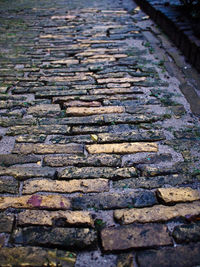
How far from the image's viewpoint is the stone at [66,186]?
1655mm

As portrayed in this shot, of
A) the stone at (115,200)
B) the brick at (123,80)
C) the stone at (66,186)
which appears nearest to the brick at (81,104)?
the brick at (123,80)

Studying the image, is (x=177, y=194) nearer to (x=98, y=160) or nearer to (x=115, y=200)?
(x=115, y=200)

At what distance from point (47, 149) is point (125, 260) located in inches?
41.5

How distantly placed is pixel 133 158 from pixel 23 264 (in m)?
1.02

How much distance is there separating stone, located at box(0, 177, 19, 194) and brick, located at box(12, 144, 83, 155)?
0.31 metres

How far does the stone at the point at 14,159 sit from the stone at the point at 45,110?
0.63 m

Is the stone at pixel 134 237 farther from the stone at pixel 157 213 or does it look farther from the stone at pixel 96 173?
the stone at pixel 96 173

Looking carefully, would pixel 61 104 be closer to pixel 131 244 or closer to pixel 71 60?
pixel 71 60

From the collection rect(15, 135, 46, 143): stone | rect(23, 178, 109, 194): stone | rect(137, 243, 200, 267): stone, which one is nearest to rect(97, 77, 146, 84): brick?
rect(15, 135, 46, 143): stone

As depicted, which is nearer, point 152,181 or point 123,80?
point 152,181

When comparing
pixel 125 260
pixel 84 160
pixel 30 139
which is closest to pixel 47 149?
pixel 30 139

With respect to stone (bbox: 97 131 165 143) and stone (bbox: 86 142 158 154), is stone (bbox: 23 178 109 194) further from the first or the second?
stone (bbox: 97 131 165 143)

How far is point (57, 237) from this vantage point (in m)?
1.34

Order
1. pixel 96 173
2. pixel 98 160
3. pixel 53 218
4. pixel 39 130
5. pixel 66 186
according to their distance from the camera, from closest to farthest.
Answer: pixel 53 218 < pixel 66 186 < pixel 96 173 < pixel 98 160 < pixel 39 130
